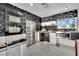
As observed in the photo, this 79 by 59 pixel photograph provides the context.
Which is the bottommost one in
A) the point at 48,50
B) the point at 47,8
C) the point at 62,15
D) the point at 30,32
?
the point at 48,50

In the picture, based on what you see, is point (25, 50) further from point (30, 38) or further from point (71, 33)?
point (71, 33)

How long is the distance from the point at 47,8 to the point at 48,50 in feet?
2.62

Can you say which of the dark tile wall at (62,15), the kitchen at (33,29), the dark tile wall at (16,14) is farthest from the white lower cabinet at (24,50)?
the dark tile wall at (62,15)

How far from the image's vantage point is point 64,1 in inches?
65.4

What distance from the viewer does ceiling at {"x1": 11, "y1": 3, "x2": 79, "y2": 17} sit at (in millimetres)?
1643

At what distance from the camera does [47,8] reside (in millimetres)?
Result: 1734

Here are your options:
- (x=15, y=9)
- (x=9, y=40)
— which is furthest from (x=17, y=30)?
(x=15, y=9)

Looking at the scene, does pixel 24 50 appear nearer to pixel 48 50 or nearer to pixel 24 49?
pixel 24 49

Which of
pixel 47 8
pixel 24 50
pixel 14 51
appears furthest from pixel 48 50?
pixel 47 8

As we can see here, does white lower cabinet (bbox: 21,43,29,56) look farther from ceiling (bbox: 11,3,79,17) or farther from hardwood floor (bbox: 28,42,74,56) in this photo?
ceiling (bbox: 11,3,79,17)

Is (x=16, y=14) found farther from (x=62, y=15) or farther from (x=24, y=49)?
(x=62, y=15)

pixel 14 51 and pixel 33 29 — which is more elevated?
pixel 33 29

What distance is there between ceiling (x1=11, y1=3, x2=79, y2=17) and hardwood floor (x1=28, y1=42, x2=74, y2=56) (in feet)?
1.93

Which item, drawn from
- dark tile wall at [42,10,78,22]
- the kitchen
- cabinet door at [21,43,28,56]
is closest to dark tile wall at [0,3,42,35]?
the kitchen
